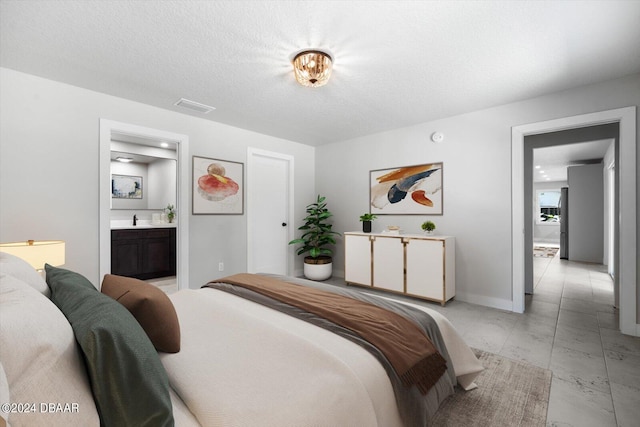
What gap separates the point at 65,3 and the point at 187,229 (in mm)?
2425

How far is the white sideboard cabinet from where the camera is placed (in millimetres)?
3480

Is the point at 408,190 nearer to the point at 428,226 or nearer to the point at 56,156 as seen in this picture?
the point at 428,226

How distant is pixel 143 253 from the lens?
14.9ft

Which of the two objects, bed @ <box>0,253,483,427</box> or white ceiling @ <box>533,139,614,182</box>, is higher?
white ceiling @ <box>533,139,614,182</box>

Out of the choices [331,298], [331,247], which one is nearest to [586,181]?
[331,247]

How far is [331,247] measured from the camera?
5.20 meters

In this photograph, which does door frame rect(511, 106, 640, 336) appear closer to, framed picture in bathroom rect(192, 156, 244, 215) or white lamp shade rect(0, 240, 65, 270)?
framed picture in bathroom rect(192, 156, 244, 215)

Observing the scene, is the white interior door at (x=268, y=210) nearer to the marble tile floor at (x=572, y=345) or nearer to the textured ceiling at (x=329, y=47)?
the textured ceiling at (x=329, y=47)

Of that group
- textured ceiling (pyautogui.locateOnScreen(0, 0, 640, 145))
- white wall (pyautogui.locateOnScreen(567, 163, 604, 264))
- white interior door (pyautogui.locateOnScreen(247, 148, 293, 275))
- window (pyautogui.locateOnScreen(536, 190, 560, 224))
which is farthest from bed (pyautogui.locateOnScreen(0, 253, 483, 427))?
window (pyautogui.locateOnScreen(536, 190, 560, 224))

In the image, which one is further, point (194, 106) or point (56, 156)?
point (194, 106)

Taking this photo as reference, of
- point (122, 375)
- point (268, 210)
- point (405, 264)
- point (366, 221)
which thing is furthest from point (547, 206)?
point (122, 375)

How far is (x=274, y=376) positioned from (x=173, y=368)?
0.39m

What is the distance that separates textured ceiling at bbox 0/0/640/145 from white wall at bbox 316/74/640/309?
19cm

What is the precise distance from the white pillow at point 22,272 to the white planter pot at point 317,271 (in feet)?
12.0
